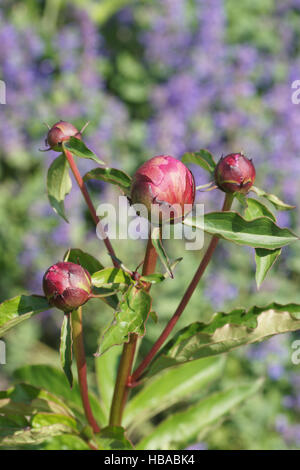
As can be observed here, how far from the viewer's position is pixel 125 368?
24.0 inches

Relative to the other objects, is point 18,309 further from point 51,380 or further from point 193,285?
point 51,380

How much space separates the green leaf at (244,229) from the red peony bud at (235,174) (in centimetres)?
5

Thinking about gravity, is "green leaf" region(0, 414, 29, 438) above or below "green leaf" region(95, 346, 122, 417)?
below

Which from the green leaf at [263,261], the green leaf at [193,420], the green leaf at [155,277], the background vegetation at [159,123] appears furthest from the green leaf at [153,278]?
the background vegetation at [159,123]

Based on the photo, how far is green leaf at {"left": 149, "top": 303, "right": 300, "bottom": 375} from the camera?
→ 0.56 m

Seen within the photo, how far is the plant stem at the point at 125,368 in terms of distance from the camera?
0.55 meters

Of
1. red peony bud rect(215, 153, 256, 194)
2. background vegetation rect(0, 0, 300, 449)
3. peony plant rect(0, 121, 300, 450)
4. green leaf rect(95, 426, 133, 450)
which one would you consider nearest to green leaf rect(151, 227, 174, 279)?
peony plant rect(0, 121, 300, 450)

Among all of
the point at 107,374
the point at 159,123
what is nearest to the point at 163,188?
the point at 107,374

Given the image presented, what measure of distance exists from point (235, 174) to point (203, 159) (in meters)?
0.07

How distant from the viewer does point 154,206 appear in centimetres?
48

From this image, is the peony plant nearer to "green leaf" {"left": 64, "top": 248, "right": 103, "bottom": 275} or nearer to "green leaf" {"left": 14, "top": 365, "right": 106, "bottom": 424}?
"green leaf" {"left": 64, "top": 248, "right": 103, "bottom": 275}

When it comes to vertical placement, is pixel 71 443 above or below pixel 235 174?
below

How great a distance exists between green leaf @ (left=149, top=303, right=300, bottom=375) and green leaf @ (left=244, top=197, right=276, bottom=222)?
0.36ft
